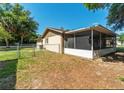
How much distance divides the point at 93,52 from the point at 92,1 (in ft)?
13.5

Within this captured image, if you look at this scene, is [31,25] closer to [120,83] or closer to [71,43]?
[71,43]

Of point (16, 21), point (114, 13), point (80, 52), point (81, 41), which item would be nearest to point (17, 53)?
point (80, 52)

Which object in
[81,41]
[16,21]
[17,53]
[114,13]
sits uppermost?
[16,21]

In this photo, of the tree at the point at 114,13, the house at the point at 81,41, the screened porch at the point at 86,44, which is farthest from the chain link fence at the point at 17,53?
the tree at the point at 114,13

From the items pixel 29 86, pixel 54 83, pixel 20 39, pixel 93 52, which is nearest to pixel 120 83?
pixel 54 83

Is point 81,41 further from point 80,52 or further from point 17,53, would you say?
point 17,53

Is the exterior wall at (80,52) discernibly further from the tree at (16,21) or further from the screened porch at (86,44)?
the tree at (16,21)

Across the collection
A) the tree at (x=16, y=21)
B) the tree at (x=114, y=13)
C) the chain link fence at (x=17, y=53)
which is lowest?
the chain link fence at (x=17, y=53)

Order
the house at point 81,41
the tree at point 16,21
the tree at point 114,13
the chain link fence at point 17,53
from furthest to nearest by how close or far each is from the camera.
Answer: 1. the tree at point 16,21
2. the house at point 81,41
3. the chain link fence at point 17,53
4. the tree at point 114,13

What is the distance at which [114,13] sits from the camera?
11336mm

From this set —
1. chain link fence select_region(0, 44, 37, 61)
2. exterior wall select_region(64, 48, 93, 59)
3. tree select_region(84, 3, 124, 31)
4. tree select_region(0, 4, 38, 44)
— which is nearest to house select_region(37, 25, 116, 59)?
exterior wall select_region(64, 48, 93, 59)

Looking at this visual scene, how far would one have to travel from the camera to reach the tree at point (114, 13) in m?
8.75

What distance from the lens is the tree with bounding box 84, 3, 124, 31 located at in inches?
345

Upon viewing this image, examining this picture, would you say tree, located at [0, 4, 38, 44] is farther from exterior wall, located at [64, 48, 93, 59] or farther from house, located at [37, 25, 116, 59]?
exterior wall, located at [64, 48, 93, 59]
